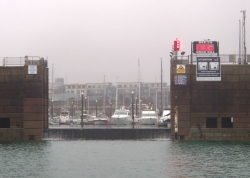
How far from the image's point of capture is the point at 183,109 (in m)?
71.0

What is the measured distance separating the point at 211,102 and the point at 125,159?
17.0m

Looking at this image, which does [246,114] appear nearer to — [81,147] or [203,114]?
[203,114]

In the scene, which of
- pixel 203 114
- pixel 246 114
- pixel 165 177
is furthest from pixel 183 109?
pixel 165 177

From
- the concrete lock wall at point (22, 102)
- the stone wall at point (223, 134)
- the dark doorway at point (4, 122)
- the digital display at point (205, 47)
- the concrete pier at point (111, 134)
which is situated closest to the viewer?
the stone wall at point (223, 134)

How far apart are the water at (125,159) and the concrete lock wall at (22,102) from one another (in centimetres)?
143

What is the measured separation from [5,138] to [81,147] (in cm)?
949

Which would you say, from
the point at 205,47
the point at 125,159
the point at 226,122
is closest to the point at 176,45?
the point at 205,47

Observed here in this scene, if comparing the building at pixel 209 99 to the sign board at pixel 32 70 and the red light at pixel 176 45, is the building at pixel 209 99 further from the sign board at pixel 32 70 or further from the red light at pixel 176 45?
the sign board at pixel 32 70

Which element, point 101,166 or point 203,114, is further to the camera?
point 203,114

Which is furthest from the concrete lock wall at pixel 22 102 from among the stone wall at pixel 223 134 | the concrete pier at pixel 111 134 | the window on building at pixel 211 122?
the window on building at pixel 211 122

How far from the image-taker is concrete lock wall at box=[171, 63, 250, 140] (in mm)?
70875

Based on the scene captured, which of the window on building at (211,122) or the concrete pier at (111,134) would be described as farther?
the concrete pier at (111,134)

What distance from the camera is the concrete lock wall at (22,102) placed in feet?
235

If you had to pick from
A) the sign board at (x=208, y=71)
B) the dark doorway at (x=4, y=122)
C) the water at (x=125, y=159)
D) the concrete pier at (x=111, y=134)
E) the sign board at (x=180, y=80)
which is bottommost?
the water at (x=125, y=159)
